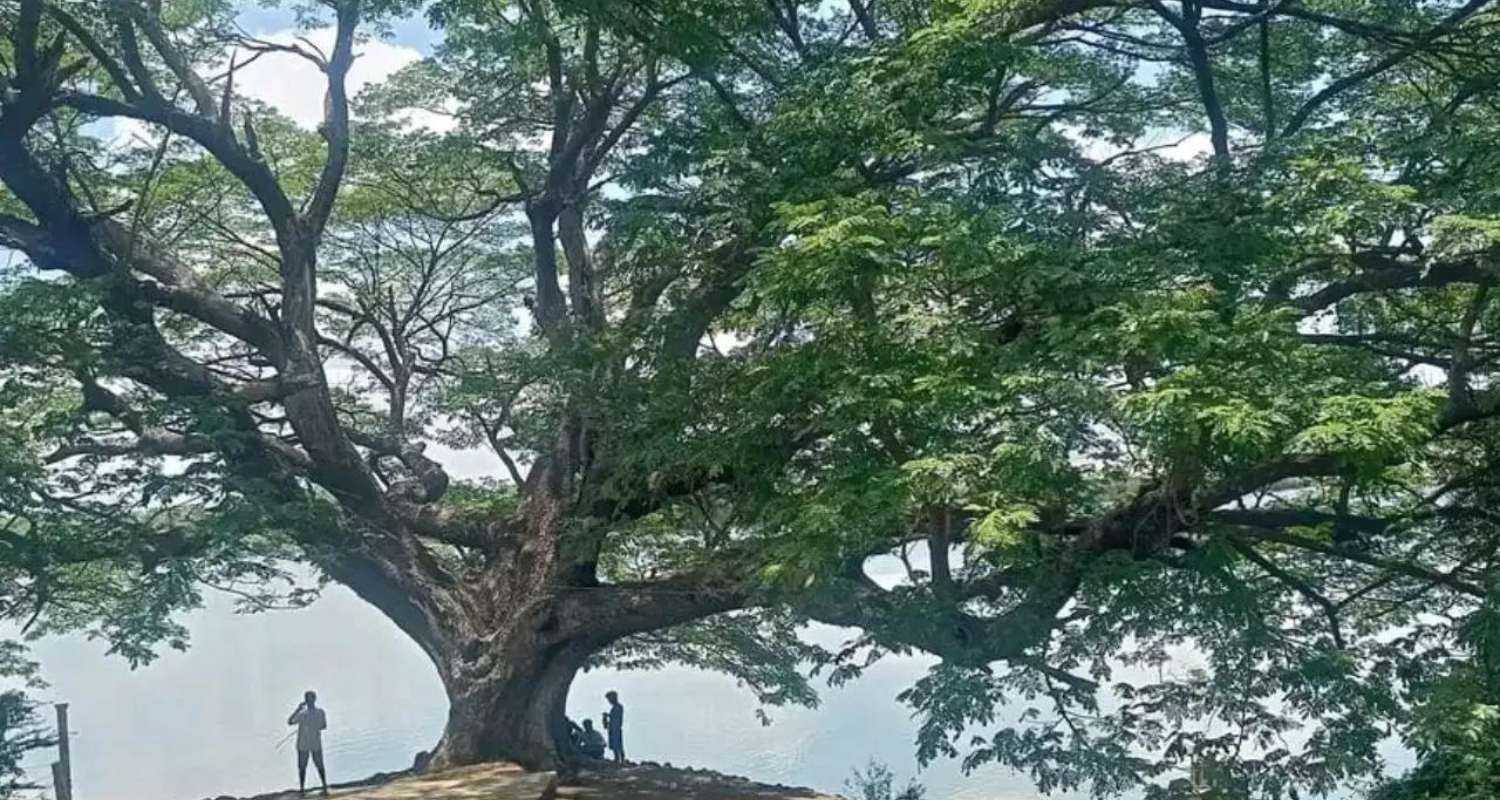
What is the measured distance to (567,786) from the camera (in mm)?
9266

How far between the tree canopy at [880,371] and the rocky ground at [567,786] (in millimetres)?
486

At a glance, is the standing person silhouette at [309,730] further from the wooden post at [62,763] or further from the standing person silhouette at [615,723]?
the standing person silhouette at [615,723]

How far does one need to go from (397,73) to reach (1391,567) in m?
8.50

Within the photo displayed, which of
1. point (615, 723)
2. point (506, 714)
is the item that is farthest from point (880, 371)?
point (615, 723)

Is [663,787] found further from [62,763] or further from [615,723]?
[62,763]

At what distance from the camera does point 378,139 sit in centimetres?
1064

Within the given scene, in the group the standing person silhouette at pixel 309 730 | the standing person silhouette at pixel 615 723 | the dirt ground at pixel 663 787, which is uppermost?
the standing person silhouette at pixel 309 730

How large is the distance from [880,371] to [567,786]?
4.73 m

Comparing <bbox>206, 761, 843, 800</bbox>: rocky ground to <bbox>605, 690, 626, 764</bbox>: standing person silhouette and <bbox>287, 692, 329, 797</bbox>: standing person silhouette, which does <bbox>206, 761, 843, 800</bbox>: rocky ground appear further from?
<bbox>605, 690, 626, 764</bbox>: standing person silhouette

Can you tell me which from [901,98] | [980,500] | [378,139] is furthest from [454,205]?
[980,500]

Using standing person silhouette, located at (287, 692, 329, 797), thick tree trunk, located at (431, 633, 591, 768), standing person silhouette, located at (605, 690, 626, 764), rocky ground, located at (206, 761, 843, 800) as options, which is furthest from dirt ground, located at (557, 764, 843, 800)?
standing person silhouette, located at (287, 692, 329, 797)

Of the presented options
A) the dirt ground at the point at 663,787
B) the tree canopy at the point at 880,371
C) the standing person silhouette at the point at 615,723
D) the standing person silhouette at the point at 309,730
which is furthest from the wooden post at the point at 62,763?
the standing person silhouette at the point at 615,723

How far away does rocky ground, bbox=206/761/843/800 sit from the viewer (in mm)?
8078

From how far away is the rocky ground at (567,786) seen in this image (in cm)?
808
